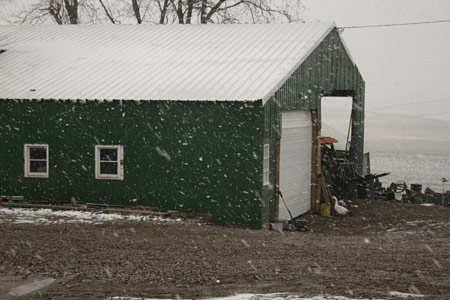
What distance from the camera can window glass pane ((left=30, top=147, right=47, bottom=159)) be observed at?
17.9 m

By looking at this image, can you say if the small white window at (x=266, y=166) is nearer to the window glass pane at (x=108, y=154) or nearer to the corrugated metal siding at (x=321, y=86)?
the corrugated metal siding at (x=321, y=86)

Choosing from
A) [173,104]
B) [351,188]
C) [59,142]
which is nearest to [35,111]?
[59,142]

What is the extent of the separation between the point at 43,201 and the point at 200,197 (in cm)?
505

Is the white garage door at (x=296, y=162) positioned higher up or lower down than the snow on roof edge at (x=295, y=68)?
lower down

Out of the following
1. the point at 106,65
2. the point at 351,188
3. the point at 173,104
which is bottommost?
the point at 351,188

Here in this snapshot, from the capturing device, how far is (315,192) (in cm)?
1973

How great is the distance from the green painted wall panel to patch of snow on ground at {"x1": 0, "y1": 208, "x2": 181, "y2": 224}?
0.77 metres

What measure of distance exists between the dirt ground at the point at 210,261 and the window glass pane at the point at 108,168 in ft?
8.26

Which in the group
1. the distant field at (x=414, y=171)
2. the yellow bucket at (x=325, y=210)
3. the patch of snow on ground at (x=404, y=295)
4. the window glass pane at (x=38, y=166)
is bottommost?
the distant field at (x=414, y=171)

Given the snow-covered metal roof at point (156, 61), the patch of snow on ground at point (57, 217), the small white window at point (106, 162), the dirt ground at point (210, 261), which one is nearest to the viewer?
the dirt ground at point (210, 261)

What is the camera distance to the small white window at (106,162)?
17.0 meters

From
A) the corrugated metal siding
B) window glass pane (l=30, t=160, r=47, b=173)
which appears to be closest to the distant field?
the corrugated metal siding

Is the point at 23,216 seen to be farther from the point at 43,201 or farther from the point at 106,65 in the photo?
the point at 106,65

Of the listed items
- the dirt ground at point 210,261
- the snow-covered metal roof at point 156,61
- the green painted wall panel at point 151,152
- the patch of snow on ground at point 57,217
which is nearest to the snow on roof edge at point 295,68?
the snow-covered metal roof at point 156,61
